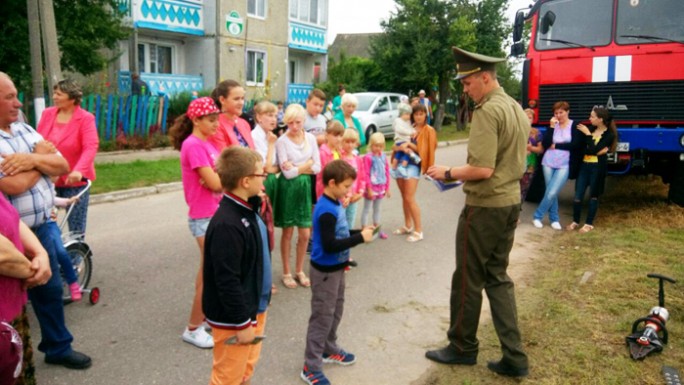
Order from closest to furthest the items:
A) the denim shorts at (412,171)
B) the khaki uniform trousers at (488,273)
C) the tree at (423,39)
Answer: the khaki uniform trousers at (488,273), the denim shorts at (412,171), the tree at (423,39)

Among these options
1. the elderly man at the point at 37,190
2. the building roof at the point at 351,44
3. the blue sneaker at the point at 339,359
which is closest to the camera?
the elderly man at the point at 37,190

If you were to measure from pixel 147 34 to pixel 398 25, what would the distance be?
35.3 ft

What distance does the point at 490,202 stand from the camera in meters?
3.76

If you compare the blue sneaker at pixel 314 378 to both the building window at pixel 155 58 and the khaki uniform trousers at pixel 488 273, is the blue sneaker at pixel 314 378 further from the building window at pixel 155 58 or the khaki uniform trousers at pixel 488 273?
the building window at pixel 155 58

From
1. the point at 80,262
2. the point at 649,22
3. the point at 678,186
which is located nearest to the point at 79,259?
the point at 80,262

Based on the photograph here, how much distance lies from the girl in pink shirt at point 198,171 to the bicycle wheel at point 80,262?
143cm

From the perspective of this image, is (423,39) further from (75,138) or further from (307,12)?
(75,138)

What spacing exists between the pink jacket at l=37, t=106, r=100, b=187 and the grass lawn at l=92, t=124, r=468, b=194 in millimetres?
4253

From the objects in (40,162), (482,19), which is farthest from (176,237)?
(482,19)

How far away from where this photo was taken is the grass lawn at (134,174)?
32.1 ft

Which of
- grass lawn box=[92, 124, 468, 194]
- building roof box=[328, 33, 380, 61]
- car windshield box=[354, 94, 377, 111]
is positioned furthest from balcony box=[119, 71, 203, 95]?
building roof box=[328, 33, 380, 61]

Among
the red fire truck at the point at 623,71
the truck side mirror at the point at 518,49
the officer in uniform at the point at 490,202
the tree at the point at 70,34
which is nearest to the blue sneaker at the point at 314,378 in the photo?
the officer in uniform at the point at 490,202

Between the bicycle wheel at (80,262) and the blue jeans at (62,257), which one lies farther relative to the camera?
the bicycle wheel at (80,262)

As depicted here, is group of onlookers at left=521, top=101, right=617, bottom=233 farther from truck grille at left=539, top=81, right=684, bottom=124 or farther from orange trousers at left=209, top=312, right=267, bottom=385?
orange trousers at left=209, top=312, right=267, bottom=385
